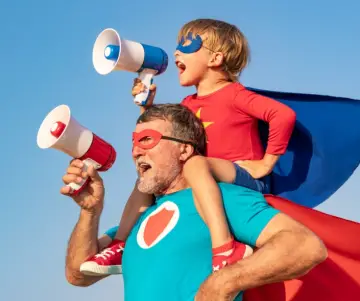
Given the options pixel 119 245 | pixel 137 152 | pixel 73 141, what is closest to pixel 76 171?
pixel 73 141

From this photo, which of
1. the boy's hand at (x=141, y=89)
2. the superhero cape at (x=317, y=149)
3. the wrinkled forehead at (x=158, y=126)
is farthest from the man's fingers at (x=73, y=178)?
the superhero cape at (x=317, y=149)

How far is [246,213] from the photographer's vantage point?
189 inches

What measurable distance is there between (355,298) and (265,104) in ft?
4.87

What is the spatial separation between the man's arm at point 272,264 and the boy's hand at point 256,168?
1.16 meters

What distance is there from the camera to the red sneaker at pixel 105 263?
552cm

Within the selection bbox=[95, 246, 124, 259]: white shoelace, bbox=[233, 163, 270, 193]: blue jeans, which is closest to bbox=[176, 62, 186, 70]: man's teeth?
bbox=[233, 163, 270, 193]: blue jeans

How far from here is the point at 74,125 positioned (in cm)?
528

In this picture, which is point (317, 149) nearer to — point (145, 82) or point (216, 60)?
point (216, 60)

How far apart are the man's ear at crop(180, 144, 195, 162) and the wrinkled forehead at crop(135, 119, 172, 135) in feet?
0.46

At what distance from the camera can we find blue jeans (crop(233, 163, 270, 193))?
532cm

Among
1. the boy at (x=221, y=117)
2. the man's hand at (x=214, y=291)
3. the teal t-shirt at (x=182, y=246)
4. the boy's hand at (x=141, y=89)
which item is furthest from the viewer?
the boy's hand at (x=141, y=89)

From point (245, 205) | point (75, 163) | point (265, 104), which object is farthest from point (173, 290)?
point (265, 104)

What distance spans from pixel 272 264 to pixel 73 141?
1.64 meters

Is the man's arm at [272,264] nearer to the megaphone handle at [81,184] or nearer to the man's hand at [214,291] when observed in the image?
the man's hand at [214,291]
